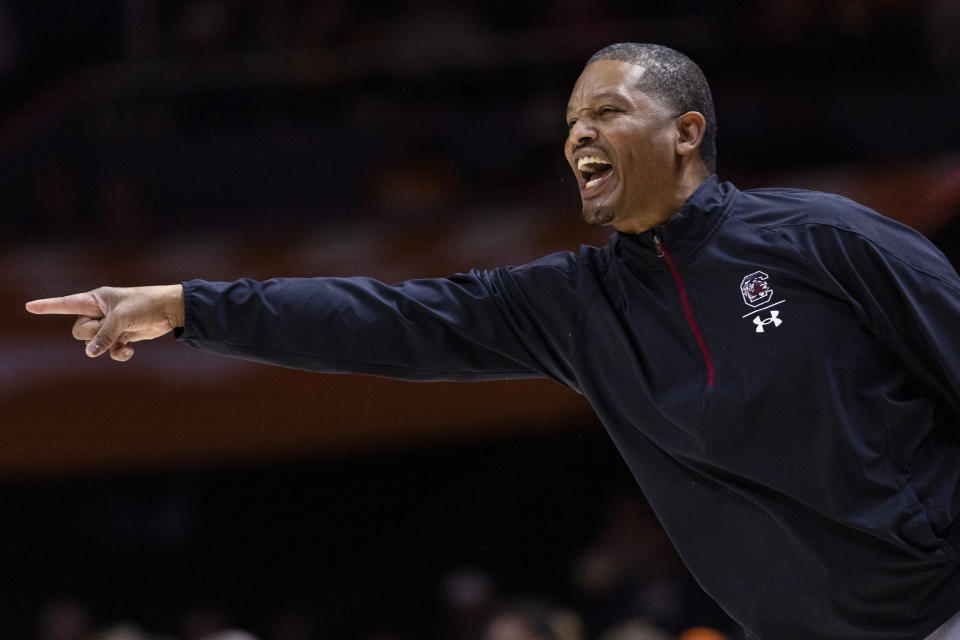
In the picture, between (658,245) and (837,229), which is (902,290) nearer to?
(837,229)

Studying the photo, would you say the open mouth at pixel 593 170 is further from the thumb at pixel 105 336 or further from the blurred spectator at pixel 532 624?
the blurred spectator at pixel 532 624

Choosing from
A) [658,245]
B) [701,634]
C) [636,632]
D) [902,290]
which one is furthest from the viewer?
[636,632]

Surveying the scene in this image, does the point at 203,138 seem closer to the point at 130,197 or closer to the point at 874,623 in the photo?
the point at 130,197

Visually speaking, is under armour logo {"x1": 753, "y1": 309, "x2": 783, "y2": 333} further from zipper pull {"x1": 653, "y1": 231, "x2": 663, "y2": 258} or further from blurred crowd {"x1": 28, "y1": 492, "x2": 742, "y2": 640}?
blurred crowd {"x1": 28, "y1": 492, "x2": 742, "y2": 640}

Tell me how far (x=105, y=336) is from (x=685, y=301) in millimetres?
1002

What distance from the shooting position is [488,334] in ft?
7.59

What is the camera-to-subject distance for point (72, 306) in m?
2.16

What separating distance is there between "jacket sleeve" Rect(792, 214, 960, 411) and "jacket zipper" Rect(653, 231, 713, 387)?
0.74ft

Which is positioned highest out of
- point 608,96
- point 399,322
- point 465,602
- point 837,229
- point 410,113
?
point 608,96

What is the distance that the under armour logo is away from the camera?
2.04 meters

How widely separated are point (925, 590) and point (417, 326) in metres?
0.98

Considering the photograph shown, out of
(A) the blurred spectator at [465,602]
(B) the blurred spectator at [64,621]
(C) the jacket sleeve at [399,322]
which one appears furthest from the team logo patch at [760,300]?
(B) the blurred spectator at [64,621]

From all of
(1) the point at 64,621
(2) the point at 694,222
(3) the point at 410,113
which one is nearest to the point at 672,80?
(2) the point at 694,222

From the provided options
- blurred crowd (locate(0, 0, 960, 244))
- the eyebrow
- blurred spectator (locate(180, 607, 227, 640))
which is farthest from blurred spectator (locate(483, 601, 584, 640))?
the eyebrow
